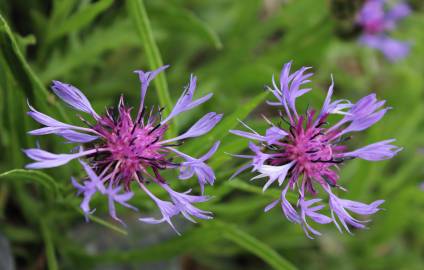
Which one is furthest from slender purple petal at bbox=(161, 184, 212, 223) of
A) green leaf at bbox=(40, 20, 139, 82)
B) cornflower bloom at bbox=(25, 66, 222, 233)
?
green leaf at bbox=(40, 20, 139, 82)

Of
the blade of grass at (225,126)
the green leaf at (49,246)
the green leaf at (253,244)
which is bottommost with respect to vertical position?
the green leaf at (253,244)

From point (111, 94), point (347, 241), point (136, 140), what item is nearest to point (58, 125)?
point (136, 140)

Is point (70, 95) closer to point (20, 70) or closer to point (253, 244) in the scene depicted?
point (20, 70)

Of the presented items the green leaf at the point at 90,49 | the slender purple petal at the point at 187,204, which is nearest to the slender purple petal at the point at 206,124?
the slender purple petal at the point at 187,204

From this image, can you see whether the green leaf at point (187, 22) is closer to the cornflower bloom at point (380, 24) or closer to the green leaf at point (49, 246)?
A: the cornflower bloom at point (380, 24)

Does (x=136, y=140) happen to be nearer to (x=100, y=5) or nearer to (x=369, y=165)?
(x=100, y=5)

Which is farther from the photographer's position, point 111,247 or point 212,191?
point 111,247
